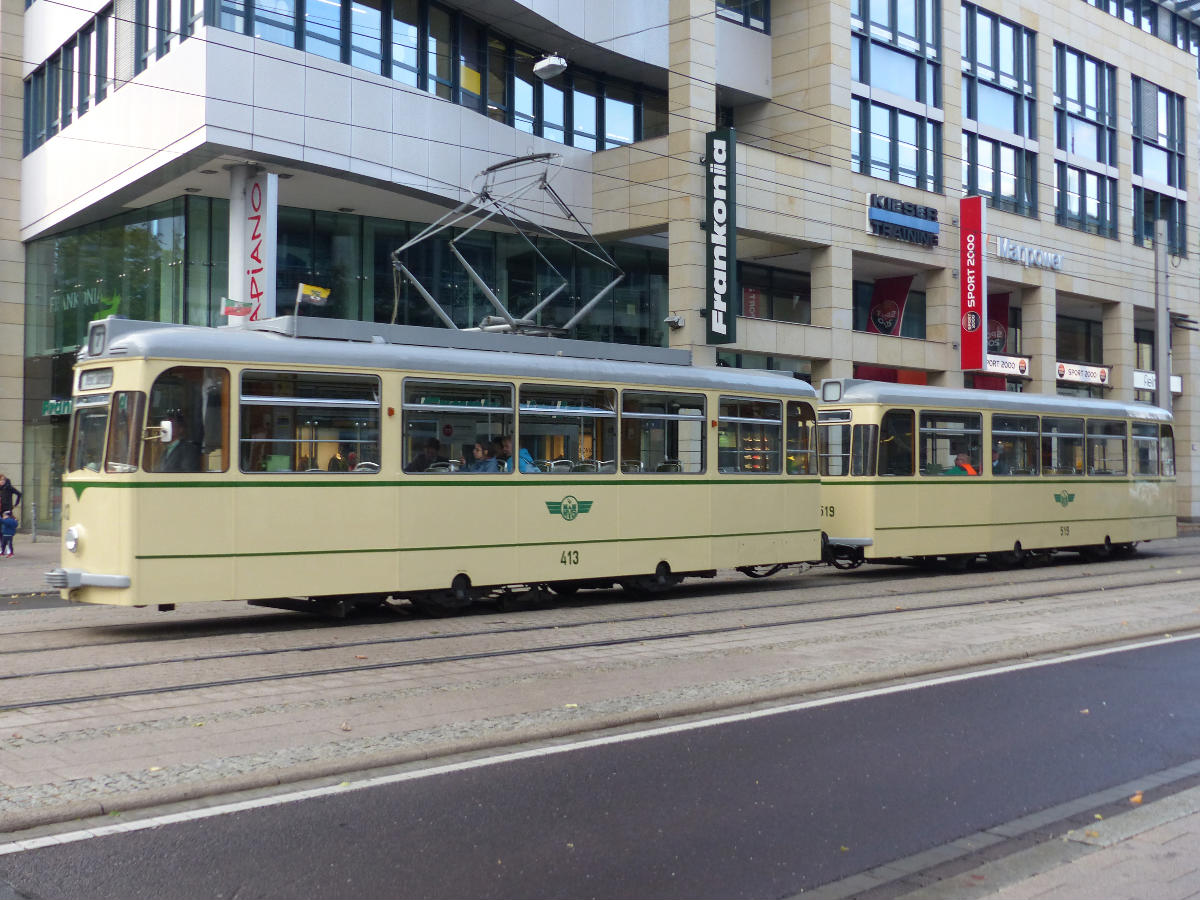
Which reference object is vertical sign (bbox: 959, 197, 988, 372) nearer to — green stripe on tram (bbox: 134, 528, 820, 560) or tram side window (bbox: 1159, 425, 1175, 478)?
tram side window (bbox: 1159, 425, 1175, 478)

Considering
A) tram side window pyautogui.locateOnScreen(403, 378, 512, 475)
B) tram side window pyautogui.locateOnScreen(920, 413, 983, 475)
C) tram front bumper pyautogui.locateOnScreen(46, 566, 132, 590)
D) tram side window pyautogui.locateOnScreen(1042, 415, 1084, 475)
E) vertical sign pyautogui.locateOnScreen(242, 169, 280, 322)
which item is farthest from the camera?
vertical sign pyautogui.locateOnScreen(242, 169, 280, 322)

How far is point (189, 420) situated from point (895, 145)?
27.2 meters

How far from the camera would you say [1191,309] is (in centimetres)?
4853

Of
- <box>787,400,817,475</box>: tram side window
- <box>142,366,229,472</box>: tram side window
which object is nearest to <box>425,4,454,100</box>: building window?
<box>787,400,817,475</box>: tram side window

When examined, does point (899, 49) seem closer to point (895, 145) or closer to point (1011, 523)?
point (895, 145)

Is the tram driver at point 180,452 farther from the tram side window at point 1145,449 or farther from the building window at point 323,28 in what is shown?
the tram side window at point 1145,449

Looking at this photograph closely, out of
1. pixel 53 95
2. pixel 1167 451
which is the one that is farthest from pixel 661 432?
pixel 53 95

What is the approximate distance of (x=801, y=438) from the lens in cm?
1800

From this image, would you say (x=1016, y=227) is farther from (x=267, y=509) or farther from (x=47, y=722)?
(x=47, y=722)

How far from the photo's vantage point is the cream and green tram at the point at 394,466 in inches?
462

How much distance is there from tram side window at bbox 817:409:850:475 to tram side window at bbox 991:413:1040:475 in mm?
3196

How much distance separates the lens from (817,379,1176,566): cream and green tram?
64.5 ft

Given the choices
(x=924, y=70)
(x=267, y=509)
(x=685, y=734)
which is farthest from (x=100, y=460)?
(x=924, y=70)

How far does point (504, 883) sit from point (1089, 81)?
145ft
